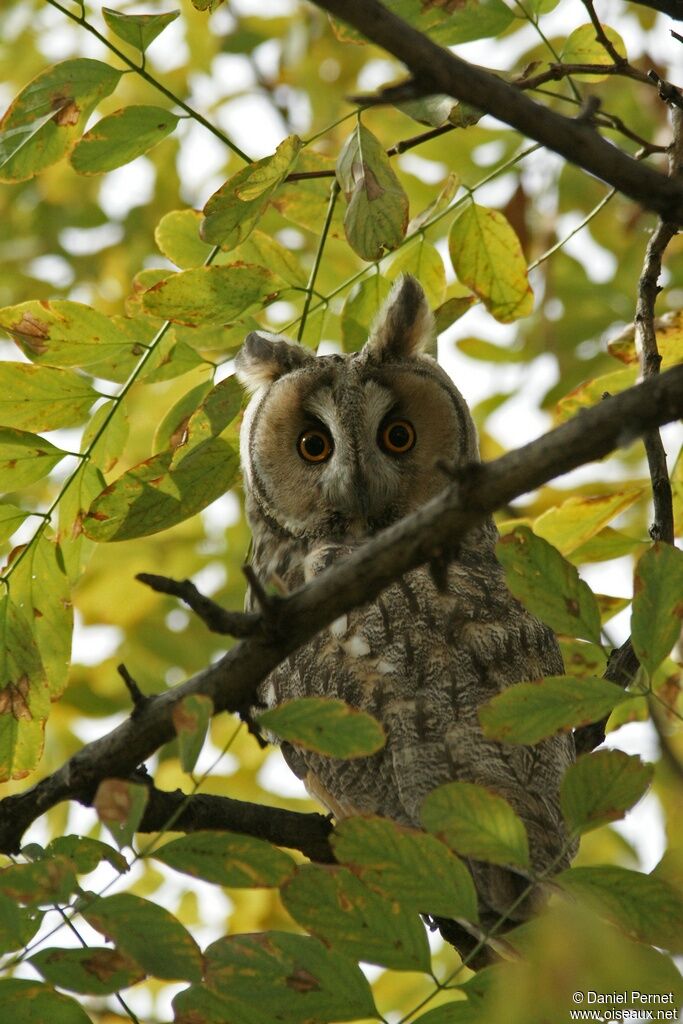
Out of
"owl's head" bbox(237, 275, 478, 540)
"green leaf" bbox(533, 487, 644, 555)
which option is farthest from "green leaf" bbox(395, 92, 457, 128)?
"owl's head" bbox(237, 275, 478, 540)

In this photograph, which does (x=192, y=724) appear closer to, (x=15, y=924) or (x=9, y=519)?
(x=15, y=924)

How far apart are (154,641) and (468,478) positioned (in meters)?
2.92

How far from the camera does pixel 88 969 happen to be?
1584 mm

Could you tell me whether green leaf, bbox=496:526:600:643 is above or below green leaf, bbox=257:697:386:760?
above

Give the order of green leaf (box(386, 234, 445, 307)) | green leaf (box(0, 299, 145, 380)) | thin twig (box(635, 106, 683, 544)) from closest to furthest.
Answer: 1. green leaf (box(0, 299, 145, 380))
2. thin twig (box(635, 106, 683, 544))
3. green leaf (box(386, 234, 445, 307))

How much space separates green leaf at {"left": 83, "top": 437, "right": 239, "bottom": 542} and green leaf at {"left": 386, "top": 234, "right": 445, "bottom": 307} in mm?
838

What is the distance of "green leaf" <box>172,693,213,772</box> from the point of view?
149 centimetres

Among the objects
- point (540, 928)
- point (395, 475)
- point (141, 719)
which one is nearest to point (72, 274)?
point (395, 475)

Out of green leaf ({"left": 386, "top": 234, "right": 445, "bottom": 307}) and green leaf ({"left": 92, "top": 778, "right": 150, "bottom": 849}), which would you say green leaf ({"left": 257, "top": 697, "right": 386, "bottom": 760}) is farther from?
green leaf ({"left": 386, "top": 234, "right": 445, "bottom": 307})

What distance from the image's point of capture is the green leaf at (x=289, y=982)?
155 centimetres

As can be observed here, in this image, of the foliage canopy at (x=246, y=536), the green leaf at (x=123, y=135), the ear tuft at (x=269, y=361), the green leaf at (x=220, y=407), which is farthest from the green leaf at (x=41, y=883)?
the ear tuft at (x=269, y=361)

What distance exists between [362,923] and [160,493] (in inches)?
41.8

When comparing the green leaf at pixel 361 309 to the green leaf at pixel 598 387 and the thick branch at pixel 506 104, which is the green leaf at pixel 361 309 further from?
the thick branch at pixel 506 104

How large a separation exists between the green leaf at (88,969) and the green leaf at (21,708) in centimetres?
70
